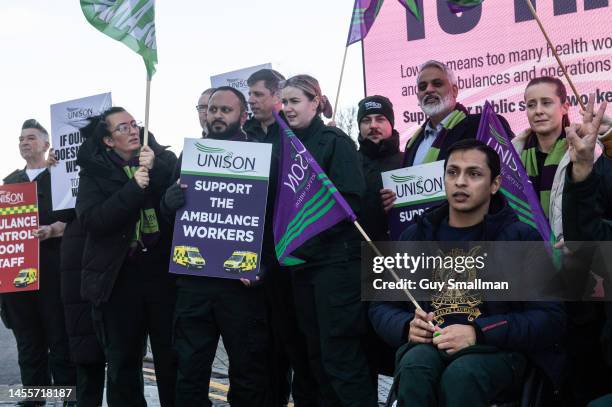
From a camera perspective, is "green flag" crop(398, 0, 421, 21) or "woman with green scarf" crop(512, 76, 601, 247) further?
"green flag" crop(398, 0, 421, 21)

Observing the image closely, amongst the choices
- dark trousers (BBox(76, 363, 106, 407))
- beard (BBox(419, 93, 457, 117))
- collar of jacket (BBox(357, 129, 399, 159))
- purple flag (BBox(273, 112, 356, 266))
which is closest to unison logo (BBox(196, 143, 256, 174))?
purple flag (BBox(273, 112, 356, 266))

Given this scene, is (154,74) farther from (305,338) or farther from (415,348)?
(415,348)

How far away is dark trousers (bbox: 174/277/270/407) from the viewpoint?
548 centimetres

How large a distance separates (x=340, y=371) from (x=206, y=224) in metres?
1.28

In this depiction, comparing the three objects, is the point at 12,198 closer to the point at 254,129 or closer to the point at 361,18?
the point at 254,129

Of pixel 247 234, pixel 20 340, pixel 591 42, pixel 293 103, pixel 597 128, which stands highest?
pixel 591 42

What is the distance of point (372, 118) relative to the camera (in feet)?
20.5

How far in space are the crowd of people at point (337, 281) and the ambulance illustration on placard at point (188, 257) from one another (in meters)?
0.12

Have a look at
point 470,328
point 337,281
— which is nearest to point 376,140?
point 337,281

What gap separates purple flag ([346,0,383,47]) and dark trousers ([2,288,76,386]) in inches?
126

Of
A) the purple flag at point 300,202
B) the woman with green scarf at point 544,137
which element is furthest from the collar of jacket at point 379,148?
the woman with green scarf at point 544,137

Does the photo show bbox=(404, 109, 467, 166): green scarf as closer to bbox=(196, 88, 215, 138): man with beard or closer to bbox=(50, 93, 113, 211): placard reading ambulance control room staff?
bbox=(196, 88, 215, 138): man with beard

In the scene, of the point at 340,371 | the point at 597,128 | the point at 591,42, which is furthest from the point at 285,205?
the point at 591,42

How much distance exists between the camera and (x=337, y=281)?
17.1ft
